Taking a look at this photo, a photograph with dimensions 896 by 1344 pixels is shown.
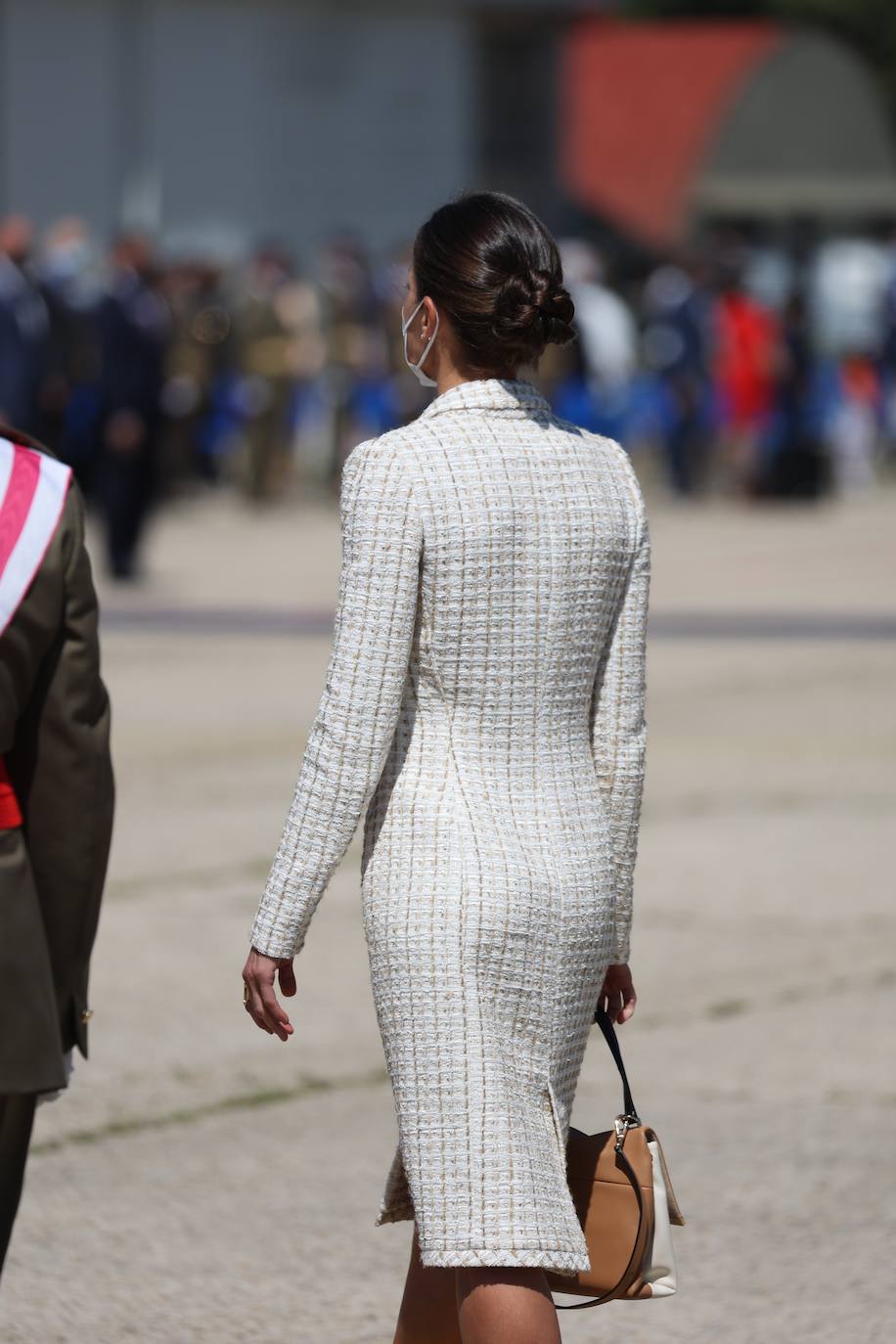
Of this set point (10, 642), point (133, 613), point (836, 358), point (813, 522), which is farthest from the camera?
point (836, 358)

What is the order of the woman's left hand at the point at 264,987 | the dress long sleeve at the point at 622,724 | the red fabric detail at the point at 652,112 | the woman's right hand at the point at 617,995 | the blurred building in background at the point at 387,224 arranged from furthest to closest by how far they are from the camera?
the red fabric detail at the point at 652,112 → the blurred building in background at the point at 387,224 → the woman's right hand at the point at 617,995 → the dress long sleeve at the point at 622,724 → the woman's left hand at the point at 264,987

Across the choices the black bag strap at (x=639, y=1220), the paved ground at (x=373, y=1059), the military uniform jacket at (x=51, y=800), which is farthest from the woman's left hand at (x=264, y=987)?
the paved ground at (x=373, y=1059)

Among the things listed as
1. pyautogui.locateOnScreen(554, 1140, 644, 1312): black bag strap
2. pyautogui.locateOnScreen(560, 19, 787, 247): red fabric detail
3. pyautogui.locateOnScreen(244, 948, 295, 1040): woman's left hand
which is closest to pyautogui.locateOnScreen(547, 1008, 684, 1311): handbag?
pyautogui.locateOnScreen(554, 1140, 644, 1312): black bag strap

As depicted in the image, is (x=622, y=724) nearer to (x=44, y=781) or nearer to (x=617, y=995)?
(x=617, y=995)

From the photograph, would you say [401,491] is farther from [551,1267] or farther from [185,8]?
[185,8]

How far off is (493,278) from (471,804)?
0.65 metres

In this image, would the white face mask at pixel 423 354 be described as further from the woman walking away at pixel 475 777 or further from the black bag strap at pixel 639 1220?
the black bag strap at pixel 639 1220

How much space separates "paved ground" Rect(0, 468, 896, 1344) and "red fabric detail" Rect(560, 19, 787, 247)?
2268cm

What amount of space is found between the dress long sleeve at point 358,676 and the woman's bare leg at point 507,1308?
0.48 meters

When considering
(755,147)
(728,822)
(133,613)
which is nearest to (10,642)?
(728,822)

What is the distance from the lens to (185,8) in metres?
34.8

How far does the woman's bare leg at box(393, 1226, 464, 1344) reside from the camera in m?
3.35

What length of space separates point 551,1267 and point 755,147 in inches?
1208

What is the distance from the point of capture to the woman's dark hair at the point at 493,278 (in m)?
3.23
